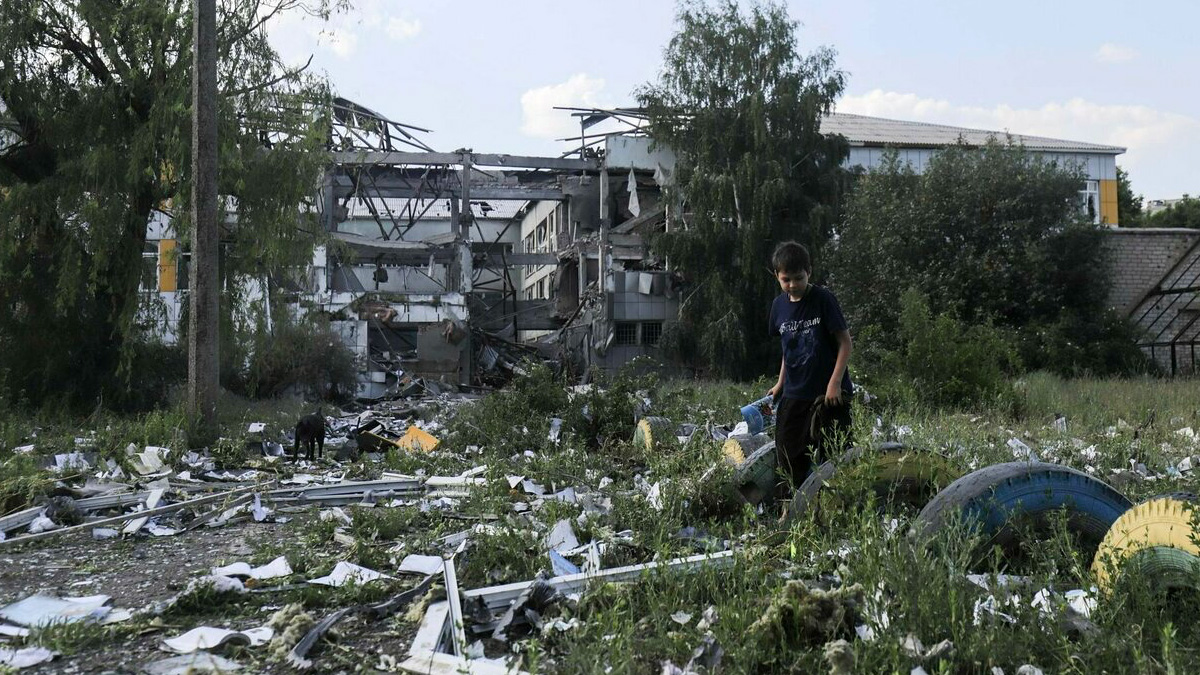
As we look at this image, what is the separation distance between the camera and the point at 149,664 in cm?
354

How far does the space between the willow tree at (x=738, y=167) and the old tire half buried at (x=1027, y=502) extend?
2342cm

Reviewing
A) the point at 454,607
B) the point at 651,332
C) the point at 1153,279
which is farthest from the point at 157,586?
the point at 1153,279

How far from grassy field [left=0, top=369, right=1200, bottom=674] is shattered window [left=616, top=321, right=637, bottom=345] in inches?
881

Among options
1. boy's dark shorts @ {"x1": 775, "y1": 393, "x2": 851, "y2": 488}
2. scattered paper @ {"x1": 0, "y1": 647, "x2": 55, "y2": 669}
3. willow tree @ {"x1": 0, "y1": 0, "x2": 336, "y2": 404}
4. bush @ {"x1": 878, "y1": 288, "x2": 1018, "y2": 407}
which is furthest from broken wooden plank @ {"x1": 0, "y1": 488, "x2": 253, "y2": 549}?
bush @ {"x1": 878, "y1": 288, "x2": 1018, "y2": 407}

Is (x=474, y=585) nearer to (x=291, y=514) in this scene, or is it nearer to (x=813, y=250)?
(x=291, y=514)

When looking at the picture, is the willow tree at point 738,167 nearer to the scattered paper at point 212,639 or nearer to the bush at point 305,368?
the bush at point 305,368

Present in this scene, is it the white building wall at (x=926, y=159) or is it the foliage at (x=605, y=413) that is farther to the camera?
the white building wall at (x=926, y=159)

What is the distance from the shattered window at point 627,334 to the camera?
31.3 meters

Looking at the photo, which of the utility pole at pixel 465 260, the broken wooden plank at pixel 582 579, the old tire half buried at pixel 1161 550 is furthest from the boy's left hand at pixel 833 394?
the utility pole at pixel 465 260

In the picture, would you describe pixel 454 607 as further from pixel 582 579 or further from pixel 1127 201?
pixel 1127 201

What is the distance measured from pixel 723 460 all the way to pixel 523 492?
1.74 m

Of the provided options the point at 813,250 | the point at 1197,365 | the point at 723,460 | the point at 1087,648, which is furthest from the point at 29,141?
the point at 1197,365

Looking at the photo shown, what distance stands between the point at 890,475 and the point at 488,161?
88.0ft

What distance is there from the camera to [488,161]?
30.4 meters
